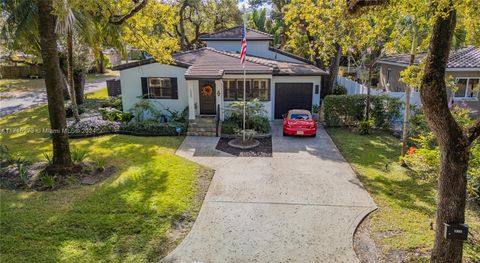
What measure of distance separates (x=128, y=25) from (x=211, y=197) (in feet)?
22.8

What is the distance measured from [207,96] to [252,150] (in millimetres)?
5426

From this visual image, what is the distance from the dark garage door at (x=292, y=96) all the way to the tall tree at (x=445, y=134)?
13.2m

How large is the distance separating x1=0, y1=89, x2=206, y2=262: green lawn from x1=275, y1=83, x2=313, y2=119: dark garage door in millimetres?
8453

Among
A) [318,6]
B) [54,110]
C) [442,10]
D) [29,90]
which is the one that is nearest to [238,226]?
[318,6]

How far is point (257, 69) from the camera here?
54.0 feet

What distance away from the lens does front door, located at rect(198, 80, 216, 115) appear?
17.5 metres

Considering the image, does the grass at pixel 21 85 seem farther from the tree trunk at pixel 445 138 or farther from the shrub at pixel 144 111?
the tree trunk at pixel 445 138

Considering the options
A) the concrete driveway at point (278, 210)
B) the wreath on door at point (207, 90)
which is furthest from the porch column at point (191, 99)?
the concrete driveway at point (278, 210)

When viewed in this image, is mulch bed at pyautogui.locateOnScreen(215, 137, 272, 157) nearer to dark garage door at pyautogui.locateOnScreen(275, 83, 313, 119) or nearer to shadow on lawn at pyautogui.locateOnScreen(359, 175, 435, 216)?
shadow on lawn at pyautogui.locateOnScreen(359, 175, 435, 216)

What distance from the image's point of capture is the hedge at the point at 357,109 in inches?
631

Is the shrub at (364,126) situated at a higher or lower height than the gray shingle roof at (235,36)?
lower

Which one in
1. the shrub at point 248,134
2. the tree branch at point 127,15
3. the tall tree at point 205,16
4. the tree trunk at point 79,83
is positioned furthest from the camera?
the tall tree at point 205,16

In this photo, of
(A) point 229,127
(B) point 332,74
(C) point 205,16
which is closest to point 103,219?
(A) point 229,127

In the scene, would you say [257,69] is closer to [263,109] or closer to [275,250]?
[263,109]
